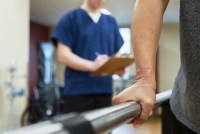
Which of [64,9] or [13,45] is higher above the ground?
[64,9]

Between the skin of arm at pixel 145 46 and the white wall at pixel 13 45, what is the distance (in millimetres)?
3659

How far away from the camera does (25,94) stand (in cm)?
464

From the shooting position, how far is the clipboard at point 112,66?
4.96 ft

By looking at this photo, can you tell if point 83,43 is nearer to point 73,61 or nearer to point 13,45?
point 73,61

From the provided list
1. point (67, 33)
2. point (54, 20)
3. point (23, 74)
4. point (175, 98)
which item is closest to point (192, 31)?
point (175, 98)

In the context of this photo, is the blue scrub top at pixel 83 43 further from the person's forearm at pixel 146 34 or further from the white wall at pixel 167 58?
the white wall at pixel 167 58

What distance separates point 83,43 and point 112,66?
0.59ft

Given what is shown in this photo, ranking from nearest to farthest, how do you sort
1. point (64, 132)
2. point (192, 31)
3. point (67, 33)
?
1. point (64, 132)
2. point (192, 31)
3. point (67, 33)

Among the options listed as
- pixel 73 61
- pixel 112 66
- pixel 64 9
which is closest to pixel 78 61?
pixel 73 61

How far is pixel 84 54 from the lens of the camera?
1.58 metres

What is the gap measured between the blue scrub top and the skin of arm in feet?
2.78

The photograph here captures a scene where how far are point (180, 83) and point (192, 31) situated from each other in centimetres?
13

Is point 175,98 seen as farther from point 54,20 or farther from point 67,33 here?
point 54,20

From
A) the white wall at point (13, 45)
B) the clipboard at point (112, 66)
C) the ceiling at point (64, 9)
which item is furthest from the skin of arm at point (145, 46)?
the ceiling at point (64, 9)
